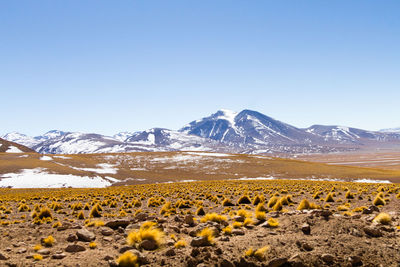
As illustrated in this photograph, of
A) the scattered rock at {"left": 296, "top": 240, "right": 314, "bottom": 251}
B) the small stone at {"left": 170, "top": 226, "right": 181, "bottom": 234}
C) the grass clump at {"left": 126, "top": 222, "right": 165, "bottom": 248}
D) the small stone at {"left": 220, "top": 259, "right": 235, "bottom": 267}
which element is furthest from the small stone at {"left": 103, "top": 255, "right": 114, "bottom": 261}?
the scattered rock at {"left": 296, "top": 240, "right": 314, "bottom": 251}

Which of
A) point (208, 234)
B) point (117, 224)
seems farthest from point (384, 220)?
point (117, 224)

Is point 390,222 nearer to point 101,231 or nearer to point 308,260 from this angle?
point 308,260

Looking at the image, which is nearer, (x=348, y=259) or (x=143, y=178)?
(x=348, y=259)

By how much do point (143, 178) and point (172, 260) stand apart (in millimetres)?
52369

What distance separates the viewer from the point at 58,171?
58.0m

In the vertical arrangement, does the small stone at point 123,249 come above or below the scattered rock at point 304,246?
above

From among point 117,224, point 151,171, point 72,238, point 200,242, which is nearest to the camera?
point 200,242

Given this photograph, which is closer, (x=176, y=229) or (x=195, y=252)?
(x=195, y=252)

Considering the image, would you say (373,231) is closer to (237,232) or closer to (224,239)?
(237,232)

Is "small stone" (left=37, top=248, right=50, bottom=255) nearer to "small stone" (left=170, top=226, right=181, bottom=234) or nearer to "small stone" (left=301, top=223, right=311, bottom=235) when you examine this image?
"small stone" (left=170, top=226, right=181, bottom=234)

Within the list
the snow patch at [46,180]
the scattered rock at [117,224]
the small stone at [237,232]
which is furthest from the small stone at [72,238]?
the snow patch at [46,180]

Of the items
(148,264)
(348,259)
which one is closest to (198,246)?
(148,264)

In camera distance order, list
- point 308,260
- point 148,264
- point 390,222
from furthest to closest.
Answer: point 390,222 < point 308,260 < point 148,264

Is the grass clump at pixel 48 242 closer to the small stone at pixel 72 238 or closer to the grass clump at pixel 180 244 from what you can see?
the small stone at pixel 72 238
